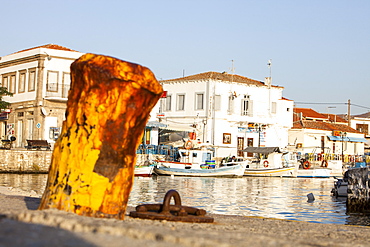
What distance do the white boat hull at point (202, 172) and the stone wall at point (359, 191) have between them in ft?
84.4

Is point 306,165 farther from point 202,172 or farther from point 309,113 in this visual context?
point 309,113

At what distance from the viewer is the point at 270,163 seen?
4950cm

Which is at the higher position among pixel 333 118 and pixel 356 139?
→ pixel 333 118

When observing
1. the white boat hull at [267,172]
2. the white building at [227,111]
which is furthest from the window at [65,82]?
the white boat hull at [267,172]

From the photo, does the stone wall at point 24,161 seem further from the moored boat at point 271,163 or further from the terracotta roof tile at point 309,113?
the terracotta roof tile at point 309,113

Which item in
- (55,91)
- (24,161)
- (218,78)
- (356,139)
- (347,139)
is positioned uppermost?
(218,78)

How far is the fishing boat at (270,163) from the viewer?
47.1m

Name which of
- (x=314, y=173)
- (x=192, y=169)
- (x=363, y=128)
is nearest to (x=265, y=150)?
(x=314, y=173)

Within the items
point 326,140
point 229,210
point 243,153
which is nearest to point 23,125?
point 243,153

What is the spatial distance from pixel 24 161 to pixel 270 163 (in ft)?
71.4

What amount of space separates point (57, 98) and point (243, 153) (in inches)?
783

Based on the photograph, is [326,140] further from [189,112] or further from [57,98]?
[57,98]

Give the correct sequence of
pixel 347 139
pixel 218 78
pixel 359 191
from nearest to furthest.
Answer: pixel 359 191, pixel 218 78, pixel 347 139

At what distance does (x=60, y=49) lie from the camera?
45.2 metres
